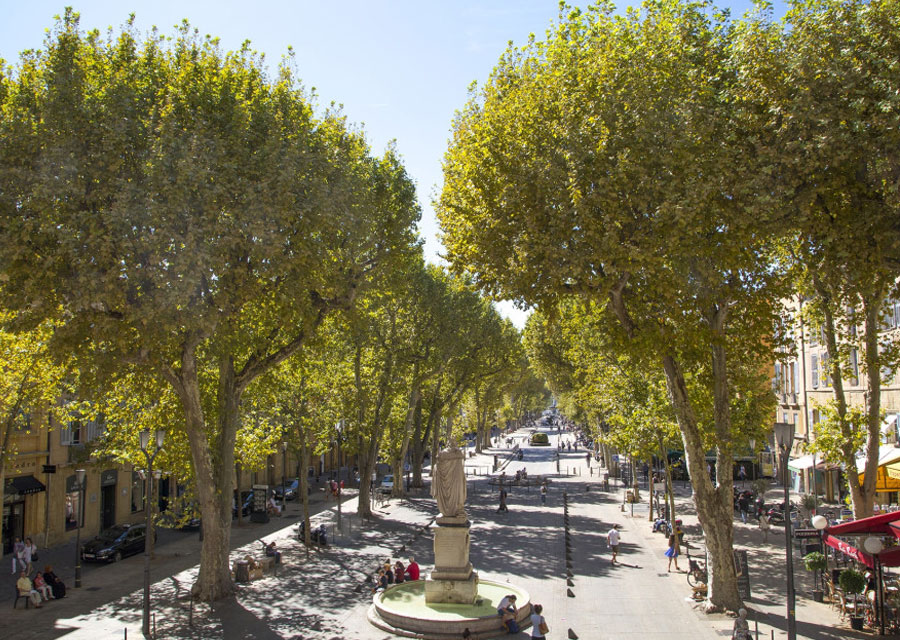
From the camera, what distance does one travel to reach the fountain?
16109mm

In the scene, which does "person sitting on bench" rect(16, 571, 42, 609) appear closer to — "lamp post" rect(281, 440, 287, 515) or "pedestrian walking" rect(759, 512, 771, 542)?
"lamp post" rect(281, 440, 287, 515)

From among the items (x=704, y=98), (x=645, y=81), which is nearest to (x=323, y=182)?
(x=645, y=81)

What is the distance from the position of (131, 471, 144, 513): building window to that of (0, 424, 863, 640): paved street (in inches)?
181

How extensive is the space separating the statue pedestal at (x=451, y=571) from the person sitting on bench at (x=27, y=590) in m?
10.8

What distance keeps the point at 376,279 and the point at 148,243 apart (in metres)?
8.75

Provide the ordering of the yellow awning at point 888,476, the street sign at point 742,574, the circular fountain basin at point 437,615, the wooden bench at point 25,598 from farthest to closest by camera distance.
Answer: the yellow awning at point 888,476
the wooden bench at point 25,598
the street sign at point 742,574
the circular fountain basin at point 437,615

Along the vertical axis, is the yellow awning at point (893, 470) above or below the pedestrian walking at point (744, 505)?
above

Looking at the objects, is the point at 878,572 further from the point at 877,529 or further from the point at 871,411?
the point at 871,411

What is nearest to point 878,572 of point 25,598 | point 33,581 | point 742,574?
point 742,574

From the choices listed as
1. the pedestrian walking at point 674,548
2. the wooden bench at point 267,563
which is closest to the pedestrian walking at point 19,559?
the wooden bench at point 267,563

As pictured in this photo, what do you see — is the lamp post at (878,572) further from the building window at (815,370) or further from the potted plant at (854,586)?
the building window at (815,370)

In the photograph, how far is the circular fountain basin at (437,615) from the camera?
16.0 m

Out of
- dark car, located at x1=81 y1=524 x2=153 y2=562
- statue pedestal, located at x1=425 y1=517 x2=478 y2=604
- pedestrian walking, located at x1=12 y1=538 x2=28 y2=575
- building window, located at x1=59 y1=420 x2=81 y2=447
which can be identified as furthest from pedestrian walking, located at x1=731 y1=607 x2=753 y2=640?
building window, located at x1=59 y1=420 x2=81 y2=447

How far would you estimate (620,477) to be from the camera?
51.5 meters
